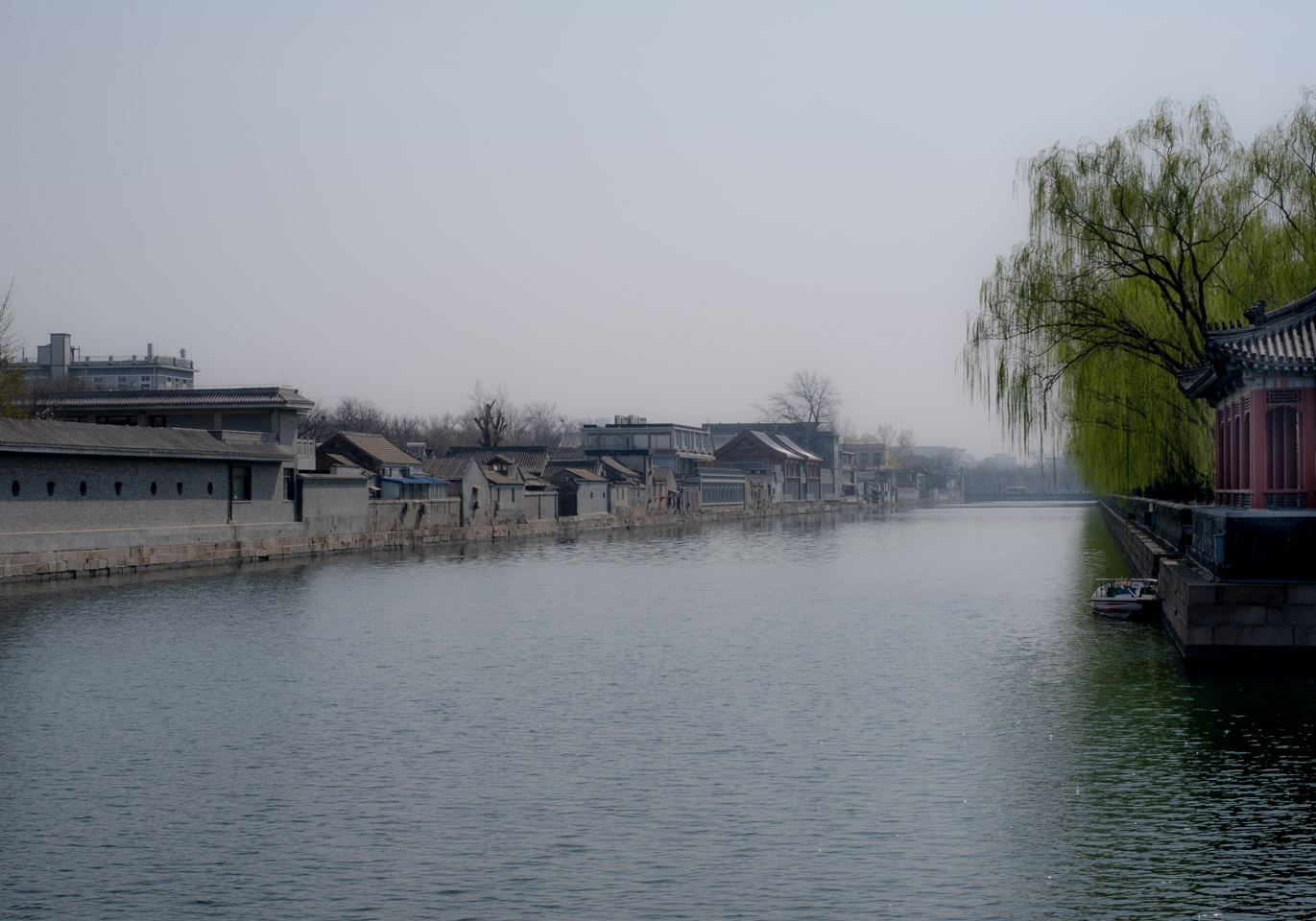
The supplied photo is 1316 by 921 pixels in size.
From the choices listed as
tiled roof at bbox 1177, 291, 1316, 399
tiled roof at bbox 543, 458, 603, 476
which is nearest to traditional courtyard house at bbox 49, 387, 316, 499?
tiled roof at bbox 543, 458, 603, 476

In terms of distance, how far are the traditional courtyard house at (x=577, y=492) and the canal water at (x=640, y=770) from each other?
174ft

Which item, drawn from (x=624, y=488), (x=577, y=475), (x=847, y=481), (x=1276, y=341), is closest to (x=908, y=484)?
(x=847, y=481)

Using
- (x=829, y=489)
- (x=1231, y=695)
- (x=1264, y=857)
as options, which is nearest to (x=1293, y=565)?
(x=1231, y=695)

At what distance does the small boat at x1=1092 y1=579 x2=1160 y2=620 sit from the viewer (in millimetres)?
28844

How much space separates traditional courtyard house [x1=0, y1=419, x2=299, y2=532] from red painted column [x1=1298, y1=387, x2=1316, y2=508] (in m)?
34.9

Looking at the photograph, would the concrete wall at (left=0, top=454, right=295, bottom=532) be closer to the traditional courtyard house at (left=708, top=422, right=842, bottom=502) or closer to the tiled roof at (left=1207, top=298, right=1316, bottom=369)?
the tiled roof at (left=1207, top=298, right=1316, bottom=369)

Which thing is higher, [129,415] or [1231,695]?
[129,415]

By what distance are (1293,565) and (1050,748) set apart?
309 inches

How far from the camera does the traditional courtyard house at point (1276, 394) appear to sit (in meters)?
22.2

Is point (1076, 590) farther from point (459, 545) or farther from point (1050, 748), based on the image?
point (459, 545)

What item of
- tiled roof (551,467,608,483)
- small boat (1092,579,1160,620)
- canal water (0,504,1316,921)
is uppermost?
tiled roof (551,467,608,483)

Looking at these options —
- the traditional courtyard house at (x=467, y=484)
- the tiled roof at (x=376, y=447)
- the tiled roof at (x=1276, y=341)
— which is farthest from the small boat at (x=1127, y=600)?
the traditional courtyard house at (x=467, y=484)

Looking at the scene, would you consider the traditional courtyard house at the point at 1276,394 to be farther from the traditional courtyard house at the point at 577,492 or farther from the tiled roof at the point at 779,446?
the tiled roof at the point at 779,446

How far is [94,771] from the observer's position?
15281 mm
